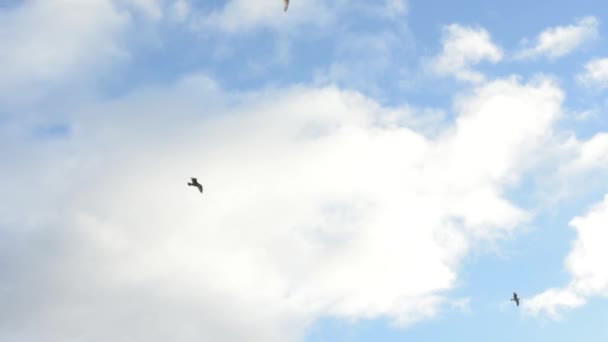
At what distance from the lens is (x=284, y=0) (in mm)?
43656

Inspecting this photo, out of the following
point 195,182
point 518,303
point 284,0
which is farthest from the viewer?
point 518,303

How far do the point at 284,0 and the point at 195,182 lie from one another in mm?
34656

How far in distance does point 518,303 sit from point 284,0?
102355 millimetres

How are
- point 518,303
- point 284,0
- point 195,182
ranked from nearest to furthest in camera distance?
point 284,0 < point 195,182 < point 518,303

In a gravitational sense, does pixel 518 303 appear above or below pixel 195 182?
above

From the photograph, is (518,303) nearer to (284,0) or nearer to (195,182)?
(195,182)

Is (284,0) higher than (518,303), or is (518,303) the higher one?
(518,303)

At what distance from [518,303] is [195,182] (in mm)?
82954

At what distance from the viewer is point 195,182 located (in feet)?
240

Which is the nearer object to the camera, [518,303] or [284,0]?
[284,0]

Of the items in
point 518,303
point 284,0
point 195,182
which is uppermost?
point 518,303

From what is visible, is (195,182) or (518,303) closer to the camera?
(195,182)

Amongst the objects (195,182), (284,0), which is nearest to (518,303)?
(195,182)
